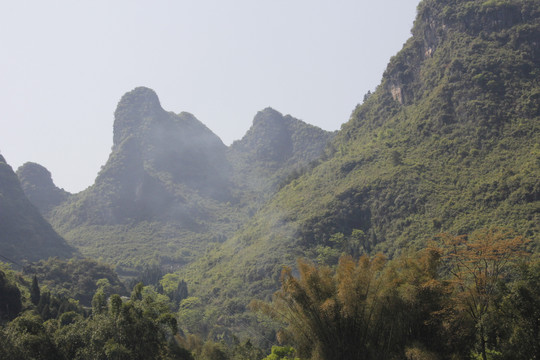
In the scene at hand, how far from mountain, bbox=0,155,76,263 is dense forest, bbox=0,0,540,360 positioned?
14.2 inches

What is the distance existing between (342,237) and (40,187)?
329 ft

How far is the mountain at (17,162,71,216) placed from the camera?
417 feet

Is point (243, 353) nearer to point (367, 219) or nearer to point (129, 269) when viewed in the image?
point (367, 219)

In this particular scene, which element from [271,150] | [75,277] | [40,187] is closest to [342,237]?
[75,277]

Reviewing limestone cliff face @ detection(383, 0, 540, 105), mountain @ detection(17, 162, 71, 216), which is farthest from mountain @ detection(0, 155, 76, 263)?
limestone cliff face @ detection(383, 0, 540, 105)

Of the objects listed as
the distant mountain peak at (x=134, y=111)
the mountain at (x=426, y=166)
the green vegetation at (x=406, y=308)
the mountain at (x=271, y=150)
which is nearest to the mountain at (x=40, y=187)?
the distant mountain peak at (x=134, y=111)

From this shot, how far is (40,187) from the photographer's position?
130 metres

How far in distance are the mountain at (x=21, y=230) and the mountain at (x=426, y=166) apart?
2816 cm

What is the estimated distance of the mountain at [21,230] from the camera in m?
81.1

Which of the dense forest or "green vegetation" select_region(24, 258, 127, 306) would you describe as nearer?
the dense forest

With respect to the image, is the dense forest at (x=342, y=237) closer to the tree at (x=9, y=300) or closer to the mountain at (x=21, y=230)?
the tree at (x=9, y=300)

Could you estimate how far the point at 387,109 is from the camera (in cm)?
8331

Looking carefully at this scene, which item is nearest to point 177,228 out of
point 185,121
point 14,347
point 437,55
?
point 185,121

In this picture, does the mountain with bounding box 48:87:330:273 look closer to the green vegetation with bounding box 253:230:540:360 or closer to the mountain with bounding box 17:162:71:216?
the mountain with bounding box 17:162:71:216
